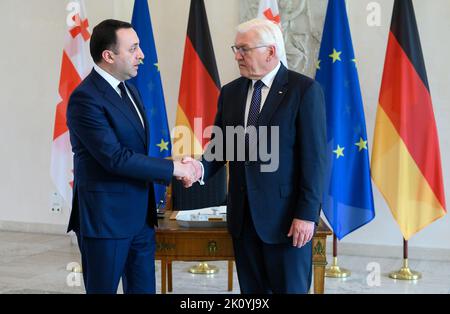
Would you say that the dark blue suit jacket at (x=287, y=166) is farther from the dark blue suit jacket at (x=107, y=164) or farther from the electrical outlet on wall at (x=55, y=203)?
the electrical outlet on wall at (x=55, y=203)

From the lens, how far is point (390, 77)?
459cm

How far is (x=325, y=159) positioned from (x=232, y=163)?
0.41 m

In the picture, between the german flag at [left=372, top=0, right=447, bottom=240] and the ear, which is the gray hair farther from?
the german flag at [left=372, top=0, right=447, bottom=240]

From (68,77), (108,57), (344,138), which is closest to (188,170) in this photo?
(108,57)

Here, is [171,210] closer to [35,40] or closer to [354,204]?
[354,204]

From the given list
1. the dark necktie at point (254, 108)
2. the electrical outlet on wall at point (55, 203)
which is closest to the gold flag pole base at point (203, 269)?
the electrical outlet on wall at point (55, 203)

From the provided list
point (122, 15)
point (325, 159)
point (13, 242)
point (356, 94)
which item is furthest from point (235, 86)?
point (13, 242)

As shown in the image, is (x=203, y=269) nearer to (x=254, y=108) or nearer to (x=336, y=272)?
(x=336, y=272)

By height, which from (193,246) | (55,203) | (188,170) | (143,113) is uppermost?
(143,113)

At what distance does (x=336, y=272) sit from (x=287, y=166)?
236 cm

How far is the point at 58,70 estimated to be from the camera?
19.6 feet

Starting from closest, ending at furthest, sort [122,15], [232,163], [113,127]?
[113,127], [232,163], [122,15]

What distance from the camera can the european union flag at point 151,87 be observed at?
16.6ft
